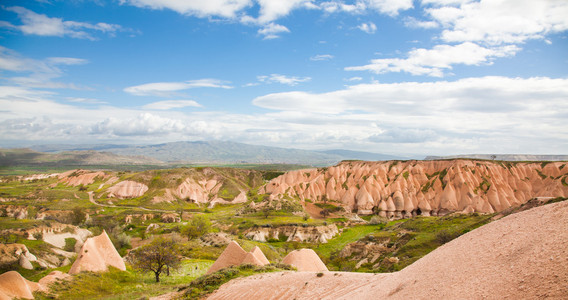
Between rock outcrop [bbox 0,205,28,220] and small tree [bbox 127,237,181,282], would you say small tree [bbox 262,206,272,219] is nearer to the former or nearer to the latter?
small tree [bbox 127,237,181,282]

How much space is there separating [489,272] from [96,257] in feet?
117

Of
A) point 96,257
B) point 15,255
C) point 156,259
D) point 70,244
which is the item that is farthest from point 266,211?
point 15,255

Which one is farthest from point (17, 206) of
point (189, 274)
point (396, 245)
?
point (396, 245)

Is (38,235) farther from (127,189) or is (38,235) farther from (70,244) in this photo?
(127,189)

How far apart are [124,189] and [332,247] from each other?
93456mm

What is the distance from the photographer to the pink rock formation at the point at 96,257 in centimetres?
2909

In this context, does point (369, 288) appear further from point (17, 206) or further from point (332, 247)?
point (17, 206)

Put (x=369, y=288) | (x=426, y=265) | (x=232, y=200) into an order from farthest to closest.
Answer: (x=232, y=200)
(x=369, y=288)
(x=426, y=265)

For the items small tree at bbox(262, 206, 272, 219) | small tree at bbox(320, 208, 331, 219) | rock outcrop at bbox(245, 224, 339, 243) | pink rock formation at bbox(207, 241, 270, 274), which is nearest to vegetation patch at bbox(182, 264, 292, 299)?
pink rock formation at bbox(207, 241, 270, 274)

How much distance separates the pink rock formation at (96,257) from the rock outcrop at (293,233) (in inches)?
1325

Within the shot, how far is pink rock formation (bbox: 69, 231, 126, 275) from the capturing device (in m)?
29.1

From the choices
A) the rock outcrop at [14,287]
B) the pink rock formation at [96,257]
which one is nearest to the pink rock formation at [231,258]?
the rock outcrop at [14,287]

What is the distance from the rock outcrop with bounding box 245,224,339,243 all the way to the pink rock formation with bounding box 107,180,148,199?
7030 centimetres

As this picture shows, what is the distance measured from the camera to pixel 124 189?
369 feet
